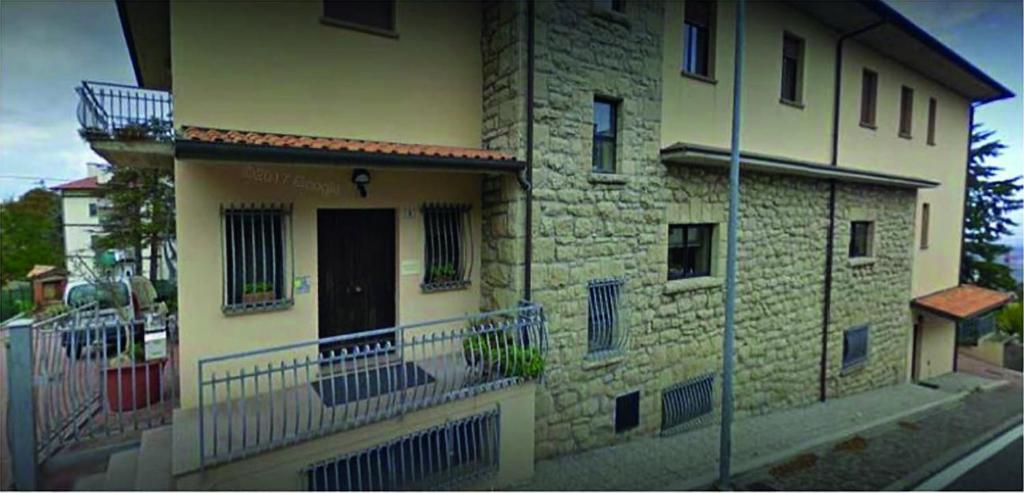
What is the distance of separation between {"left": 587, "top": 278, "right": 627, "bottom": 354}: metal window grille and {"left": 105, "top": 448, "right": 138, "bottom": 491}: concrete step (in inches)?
204

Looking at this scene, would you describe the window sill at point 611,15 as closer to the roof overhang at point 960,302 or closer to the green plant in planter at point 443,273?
the green plant in planter at point 443,273

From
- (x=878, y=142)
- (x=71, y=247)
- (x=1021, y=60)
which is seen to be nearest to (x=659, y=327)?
(x=1021, y=60)

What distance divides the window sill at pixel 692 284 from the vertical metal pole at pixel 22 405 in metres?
7.25

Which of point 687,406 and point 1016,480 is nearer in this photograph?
point 1016,480

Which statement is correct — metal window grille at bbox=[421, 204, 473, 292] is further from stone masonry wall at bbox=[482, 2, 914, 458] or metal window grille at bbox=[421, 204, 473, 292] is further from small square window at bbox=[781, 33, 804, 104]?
small square window at bbox=[781, 33, 804, 104]

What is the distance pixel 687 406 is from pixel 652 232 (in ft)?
10.1

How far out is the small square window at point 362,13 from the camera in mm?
5828

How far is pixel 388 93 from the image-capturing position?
6.08 metres

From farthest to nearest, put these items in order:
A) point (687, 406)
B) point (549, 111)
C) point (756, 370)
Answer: point (756, 370)
point (687, 406)
point (549, 111)

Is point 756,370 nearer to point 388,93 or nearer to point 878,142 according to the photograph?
point 878,142

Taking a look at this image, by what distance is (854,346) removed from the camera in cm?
1136

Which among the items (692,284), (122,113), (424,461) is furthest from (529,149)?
(122,113)

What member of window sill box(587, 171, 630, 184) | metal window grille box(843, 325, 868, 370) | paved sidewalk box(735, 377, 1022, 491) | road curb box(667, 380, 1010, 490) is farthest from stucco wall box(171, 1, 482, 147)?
metal window grille box(843, 325, 868, 370)

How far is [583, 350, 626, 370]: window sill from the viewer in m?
6.67
